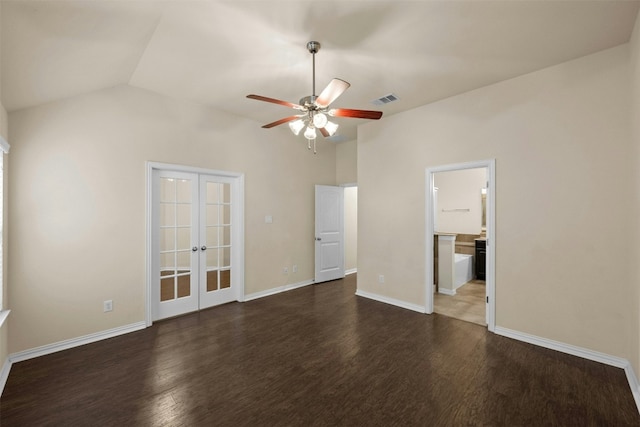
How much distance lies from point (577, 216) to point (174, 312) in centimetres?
506

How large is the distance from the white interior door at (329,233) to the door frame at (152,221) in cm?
165

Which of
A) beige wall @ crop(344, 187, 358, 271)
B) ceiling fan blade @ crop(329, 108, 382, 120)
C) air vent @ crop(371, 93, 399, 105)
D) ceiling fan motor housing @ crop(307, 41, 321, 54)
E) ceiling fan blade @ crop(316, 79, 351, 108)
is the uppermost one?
air vent @ crop(371, 93, 399, 105)

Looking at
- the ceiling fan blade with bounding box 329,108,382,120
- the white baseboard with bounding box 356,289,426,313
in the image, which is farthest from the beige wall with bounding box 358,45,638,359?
the ceiling fan blade with bounding box 329,108,382,120

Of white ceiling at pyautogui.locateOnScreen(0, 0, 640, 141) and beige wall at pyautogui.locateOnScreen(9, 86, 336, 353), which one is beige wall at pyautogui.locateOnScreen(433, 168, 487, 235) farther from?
beige wall at pyautogui.locateOnScreen(9, 86, 336, 353)

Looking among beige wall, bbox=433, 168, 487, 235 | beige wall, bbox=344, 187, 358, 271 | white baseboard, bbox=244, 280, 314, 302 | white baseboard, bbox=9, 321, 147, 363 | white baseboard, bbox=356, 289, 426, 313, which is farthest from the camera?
beige wall, bbox=344, 187, 358, 271

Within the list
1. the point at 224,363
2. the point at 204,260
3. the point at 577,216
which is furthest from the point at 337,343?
the point at 577,216

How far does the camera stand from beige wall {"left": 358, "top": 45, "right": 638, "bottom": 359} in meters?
2.63

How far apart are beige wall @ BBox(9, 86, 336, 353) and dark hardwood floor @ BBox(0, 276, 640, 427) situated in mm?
473

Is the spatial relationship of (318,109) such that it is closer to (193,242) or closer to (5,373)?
(193,242)

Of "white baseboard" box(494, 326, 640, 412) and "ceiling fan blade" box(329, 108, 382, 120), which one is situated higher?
"ceiling fan blade" box(329, 108, 382, 120)

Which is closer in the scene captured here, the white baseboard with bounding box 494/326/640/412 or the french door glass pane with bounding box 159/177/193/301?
the white baseboard with bounding box 494/326/640/412

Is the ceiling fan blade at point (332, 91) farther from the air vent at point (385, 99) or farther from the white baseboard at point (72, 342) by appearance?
the white baseboard at point (72, 342)

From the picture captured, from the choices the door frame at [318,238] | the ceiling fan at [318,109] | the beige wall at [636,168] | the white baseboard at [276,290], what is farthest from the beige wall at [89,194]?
the beige wall at [636,168]

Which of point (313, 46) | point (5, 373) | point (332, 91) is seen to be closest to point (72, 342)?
point (5, 373)
